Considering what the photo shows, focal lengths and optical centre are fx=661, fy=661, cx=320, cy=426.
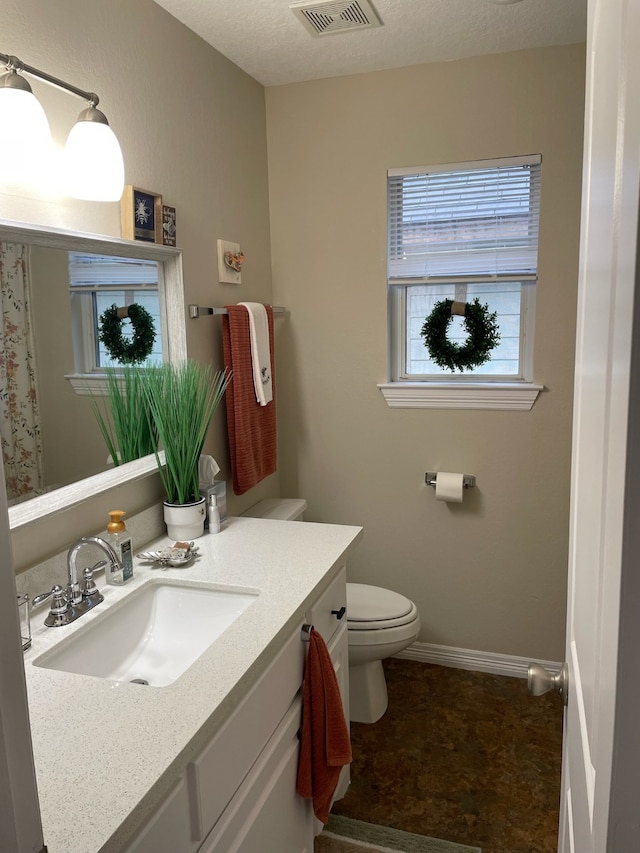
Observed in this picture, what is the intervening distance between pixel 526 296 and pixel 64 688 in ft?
7.14

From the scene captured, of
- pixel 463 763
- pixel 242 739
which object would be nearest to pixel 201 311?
pixel 242 739

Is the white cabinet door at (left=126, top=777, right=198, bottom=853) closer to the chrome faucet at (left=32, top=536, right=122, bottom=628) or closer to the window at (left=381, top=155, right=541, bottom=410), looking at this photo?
the chrome faucet at (left=32, top=536, right=122, bottom=628)

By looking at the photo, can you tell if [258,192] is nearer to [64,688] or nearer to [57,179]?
[57,179]

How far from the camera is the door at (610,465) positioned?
0.42m

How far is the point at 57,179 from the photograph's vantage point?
1.61 meters

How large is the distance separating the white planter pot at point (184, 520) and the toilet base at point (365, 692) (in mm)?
873

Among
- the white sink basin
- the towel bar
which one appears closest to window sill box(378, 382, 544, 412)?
the towel bar

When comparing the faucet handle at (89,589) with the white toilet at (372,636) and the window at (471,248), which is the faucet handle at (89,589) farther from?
the window at (471,248)

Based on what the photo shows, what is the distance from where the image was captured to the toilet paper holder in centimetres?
274

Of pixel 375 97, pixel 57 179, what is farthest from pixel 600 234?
pixel 375 97

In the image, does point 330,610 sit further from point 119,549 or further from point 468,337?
point 468,337

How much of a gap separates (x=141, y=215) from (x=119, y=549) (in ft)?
3.09

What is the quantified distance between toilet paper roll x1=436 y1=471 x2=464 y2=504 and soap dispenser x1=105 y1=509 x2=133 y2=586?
4.56 feet

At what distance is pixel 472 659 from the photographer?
2.87 metres
